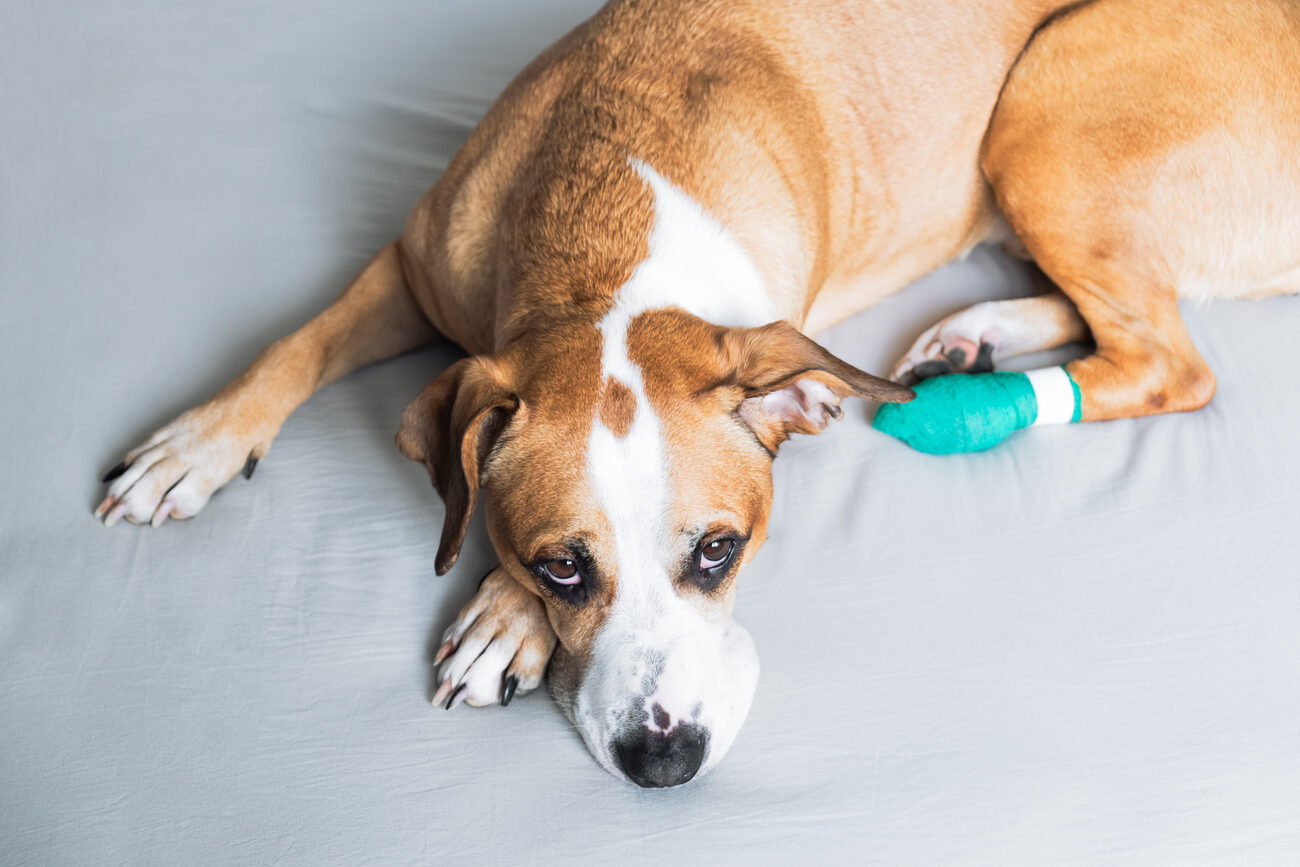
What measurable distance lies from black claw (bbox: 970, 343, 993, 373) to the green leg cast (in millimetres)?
163

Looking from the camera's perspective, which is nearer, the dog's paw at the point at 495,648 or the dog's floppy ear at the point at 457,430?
the dog's floppy ear at the point at 457,430

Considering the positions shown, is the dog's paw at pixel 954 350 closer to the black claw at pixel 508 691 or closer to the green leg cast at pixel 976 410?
the green leg cast at pixel 976 410

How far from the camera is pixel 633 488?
1.96 metres

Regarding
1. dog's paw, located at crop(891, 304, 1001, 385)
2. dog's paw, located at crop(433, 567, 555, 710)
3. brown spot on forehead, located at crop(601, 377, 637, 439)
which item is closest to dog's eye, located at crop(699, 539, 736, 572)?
brown spot on forehead, located at crop(601, 377, 637, 439)

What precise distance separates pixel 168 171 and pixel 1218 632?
131 inches

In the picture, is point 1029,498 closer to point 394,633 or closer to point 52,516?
point 394,633

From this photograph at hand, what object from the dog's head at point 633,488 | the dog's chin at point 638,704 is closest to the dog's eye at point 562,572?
the dog's head at point 633,488

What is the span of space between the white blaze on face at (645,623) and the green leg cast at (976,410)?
79 centimetres

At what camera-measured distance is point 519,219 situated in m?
2.46

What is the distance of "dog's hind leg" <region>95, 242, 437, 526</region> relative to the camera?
8.41ft

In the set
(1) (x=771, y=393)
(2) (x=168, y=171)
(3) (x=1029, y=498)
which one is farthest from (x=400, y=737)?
(2) (x=168, y=171)

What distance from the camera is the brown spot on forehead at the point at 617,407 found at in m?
1.99

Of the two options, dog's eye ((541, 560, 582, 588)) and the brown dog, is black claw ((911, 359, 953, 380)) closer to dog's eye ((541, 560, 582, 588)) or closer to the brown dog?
the brown dog

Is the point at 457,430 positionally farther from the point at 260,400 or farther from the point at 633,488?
the point at 260,400
